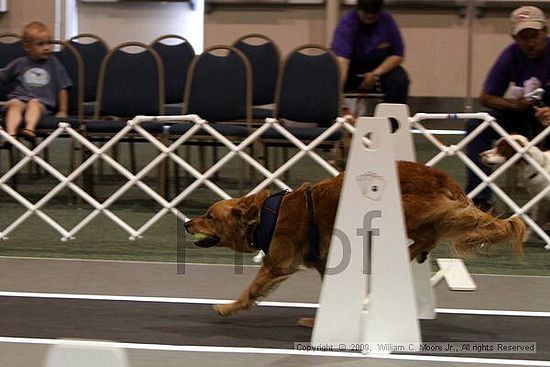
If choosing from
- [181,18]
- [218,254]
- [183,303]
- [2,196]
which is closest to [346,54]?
[218,254]

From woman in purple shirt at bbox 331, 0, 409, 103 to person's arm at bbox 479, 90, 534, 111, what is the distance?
886 millimetres

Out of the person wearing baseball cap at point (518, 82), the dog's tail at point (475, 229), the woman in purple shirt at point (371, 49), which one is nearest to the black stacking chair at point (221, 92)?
the woman in purple shirt at point (371, 49)

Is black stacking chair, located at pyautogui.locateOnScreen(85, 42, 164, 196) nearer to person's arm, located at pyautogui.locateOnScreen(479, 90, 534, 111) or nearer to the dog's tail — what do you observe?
person's arm, located at pyautogui.locateOnScreen(479, 90, 534, 111)

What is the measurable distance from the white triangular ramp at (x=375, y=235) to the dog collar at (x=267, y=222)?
309 mm

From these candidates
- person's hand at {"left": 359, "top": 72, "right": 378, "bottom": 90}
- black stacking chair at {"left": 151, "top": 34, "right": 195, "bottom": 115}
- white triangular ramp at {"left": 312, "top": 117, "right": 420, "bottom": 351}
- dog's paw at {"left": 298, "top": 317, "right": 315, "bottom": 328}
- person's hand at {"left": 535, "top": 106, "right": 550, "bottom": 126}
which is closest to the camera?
white triangular ramp at {"left": 312, "top": 117, "right": 420, "bottom": 351}

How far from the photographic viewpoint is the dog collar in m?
3.57

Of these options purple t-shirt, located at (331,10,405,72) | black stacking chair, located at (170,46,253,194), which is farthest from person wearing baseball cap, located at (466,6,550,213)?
black stacking chair, located at (170,46,253,194)

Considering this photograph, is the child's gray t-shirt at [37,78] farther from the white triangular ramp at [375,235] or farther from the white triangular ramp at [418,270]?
the white triangular ramp at [375,235]

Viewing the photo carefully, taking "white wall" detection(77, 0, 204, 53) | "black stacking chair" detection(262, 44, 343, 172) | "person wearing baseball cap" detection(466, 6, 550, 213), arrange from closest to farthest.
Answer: "person wearing baseball cap" detection(466, 6, 550, 213) < "black stacking chair" detection(262, 44, 343, 172) < "white wall" detection(77, 0, 204, 53)

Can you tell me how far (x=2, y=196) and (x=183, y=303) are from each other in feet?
9.88

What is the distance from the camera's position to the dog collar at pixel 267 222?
3568 millimetres

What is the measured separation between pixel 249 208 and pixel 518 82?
8.95ft

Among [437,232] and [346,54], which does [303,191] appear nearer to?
[437,232]

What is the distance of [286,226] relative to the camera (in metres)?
3.53
